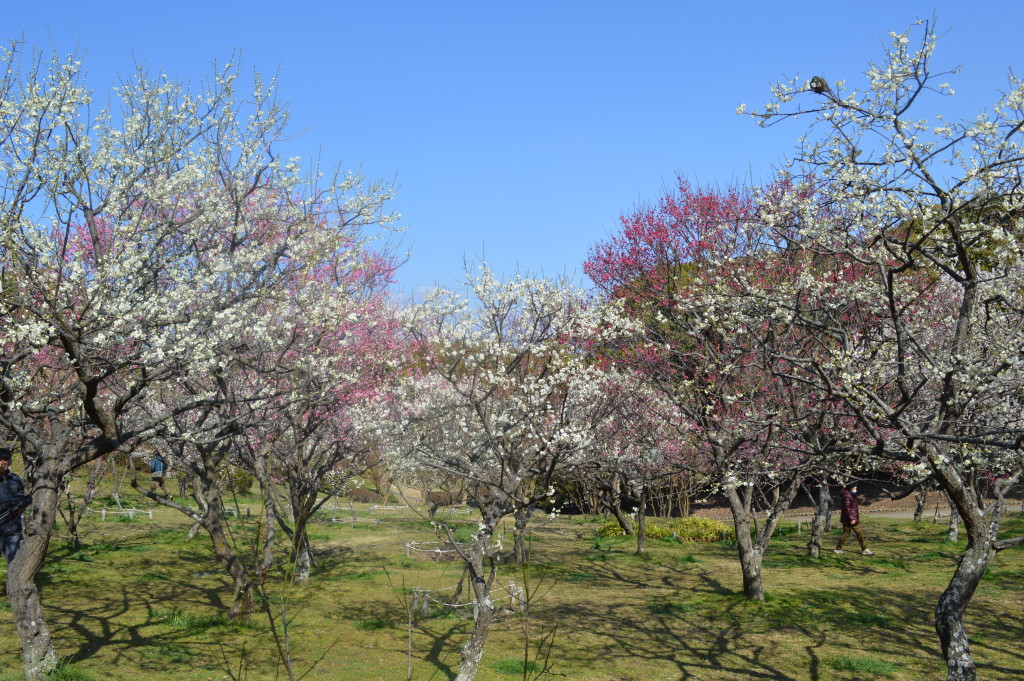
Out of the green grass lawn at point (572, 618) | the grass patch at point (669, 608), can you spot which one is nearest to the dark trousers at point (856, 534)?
the green grass lawn at point (572, 618)

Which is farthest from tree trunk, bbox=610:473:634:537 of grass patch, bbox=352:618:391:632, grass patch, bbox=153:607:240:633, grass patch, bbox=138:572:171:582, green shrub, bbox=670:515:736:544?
grass patch, bbox=153:607:240:633

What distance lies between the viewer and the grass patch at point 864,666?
9562mm

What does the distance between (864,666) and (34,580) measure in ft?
32.6

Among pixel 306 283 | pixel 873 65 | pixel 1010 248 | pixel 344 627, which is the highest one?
pixel 873 65

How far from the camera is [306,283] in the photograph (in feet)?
39.2

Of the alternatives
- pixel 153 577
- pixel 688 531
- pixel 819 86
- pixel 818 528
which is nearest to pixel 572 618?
pixel 818 528

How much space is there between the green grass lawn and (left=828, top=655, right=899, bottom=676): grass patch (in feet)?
0.10

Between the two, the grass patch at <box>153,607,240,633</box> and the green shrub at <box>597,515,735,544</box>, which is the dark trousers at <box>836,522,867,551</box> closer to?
the green shrub at <box>597,515,735,544</box>

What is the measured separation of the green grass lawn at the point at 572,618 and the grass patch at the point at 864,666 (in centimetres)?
3

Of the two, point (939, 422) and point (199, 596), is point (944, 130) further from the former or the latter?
point (199, 596)

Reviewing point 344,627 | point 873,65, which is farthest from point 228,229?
point 873,65

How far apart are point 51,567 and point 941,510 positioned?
25.9 meters

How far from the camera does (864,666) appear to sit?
9734mm

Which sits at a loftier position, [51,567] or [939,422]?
[939,422]
